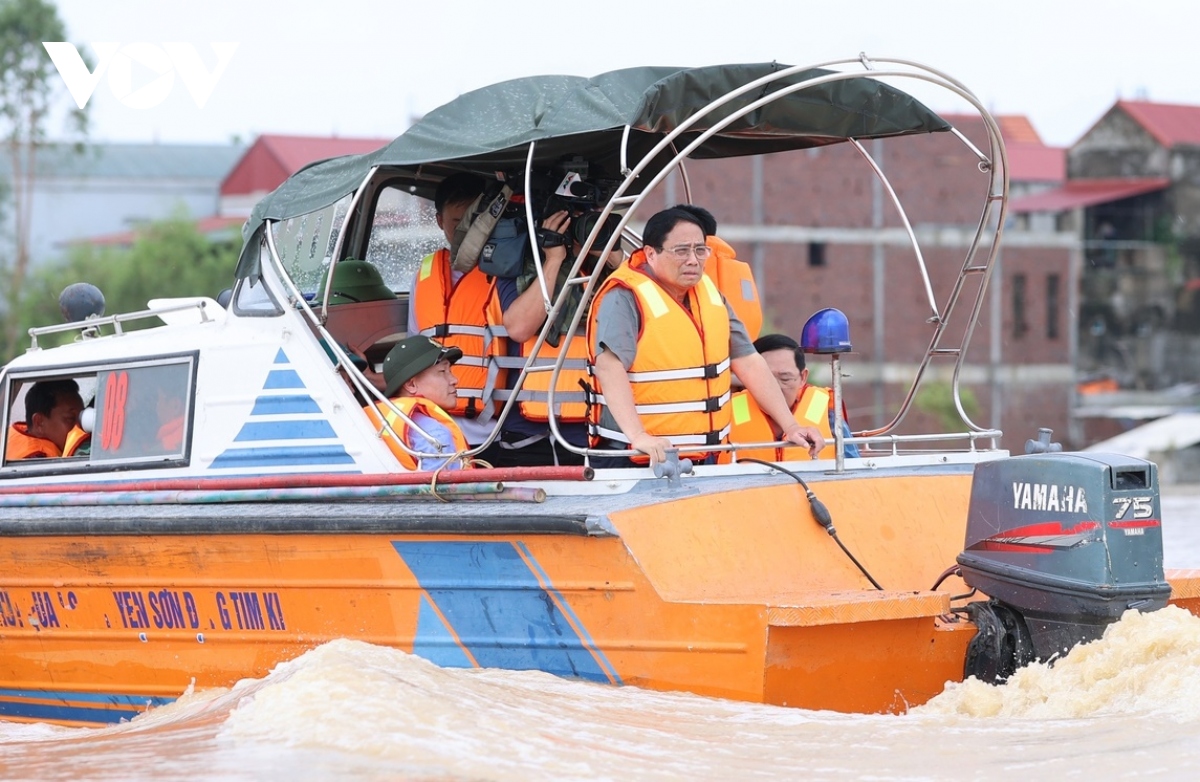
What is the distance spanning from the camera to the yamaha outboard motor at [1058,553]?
504 centimetres

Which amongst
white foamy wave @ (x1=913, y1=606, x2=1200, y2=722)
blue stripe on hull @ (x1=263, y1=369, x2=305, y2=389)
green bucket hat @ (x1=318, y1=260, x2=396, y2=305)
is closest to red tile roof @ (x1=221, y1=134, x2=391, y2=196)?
green bucket hat @ (x1=318, y1=260, x2=396, y2=305)

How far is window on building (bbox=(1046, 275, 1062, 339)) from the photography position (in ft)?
141

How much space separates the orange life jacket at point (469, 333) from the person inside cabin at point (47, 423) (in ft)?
5.67

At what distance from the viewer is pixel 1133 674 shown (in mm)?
4941

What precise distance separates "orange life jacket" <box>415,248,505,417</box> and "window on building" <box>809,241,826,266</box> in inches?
1347

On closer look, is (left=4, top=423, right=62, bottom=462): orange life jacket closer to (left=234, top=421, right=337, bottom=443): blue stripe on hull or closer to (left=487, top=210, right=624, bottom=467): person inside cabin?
(left=234, top=421, right=337, bottom=443): blue stripe on hull

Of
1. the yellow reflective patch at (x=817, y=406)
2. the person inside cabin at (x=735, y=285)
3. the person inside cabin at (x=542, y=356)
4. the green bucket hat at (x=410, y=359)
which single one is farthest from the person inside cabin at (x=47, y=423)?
the yellow reflective patch at (x=817, y=406)

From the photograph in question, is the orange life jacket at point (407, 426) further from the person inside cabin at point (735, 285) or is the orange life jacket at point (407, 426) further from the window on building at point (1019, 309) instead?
the window on building at point (1019, 309)

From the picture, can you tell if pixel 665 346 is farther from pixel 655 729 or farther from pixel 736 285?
pixel 655 729

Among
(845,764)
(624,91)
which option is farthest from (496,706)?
(624,91)

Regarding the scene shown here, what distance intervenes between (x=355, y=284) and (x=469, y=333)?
3.37 feet

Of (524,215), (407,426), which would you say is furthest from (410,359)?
(524,215)

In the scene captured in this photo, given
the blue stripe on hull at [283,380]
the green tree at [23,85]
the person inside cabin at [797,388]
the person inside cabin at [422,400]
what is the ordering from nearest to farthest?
the person inside cabin at [422,400]
the blue stripe on hull at [283,380]
the person inside cabin at [797,388]
the green tree at [23,85]

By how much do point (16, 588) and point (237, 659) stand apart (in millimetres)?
1219
